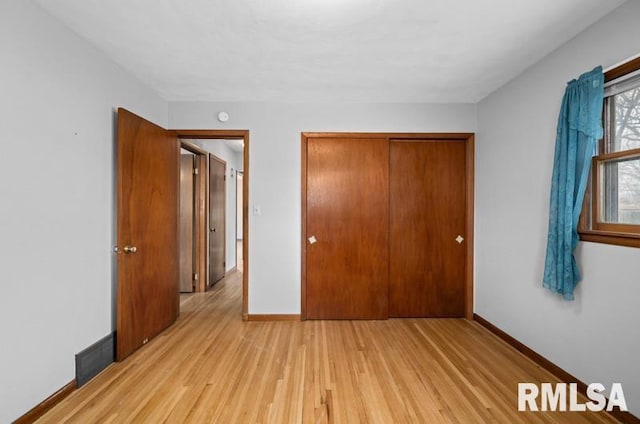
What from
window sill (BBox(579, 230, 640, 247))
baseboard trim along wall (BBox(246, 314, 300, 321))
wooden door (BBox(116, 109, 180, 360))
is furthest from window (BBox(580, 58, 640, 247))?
wooden door (BBox(116, 109, 180, 360))

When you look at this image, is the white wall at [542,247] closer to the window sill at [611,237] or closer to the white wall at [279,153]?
the window sill at [611,237]

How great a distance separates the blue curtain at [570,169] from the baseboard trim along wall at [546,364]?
57cm

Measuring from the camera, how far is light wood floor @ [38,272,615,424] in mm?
1753

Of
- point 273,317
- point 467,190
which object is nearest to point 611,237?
point 467,190

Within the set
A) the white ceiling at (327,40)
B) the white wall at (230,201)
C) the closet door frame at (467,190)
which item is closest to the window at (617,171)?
the white ceiling at (327,40)

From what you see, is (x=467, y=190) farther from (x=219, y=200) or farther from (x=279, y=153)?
(x=219, y=200)

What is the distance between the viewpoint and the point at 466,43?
210cm

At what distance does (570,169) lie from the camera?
6.41 ft

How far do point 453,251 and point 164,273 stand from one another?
315cm

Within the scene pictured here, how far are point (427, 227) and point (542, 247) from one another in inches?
44.9

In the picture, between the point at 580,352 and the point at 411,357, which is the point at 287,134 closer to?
the point at 411,357

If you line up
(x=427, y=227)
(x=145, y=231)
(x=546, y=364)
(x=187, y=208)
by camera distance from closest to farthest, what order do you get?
(x=546, y=364)
(x=145, y=231)
(x=427, y=227)
(x=187, y=208)

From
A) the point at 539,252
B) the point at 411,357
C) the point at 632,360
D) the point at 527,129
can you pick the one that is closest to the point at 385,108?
the point at 527,129

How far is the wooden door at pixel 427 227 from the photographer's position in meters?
3.32
